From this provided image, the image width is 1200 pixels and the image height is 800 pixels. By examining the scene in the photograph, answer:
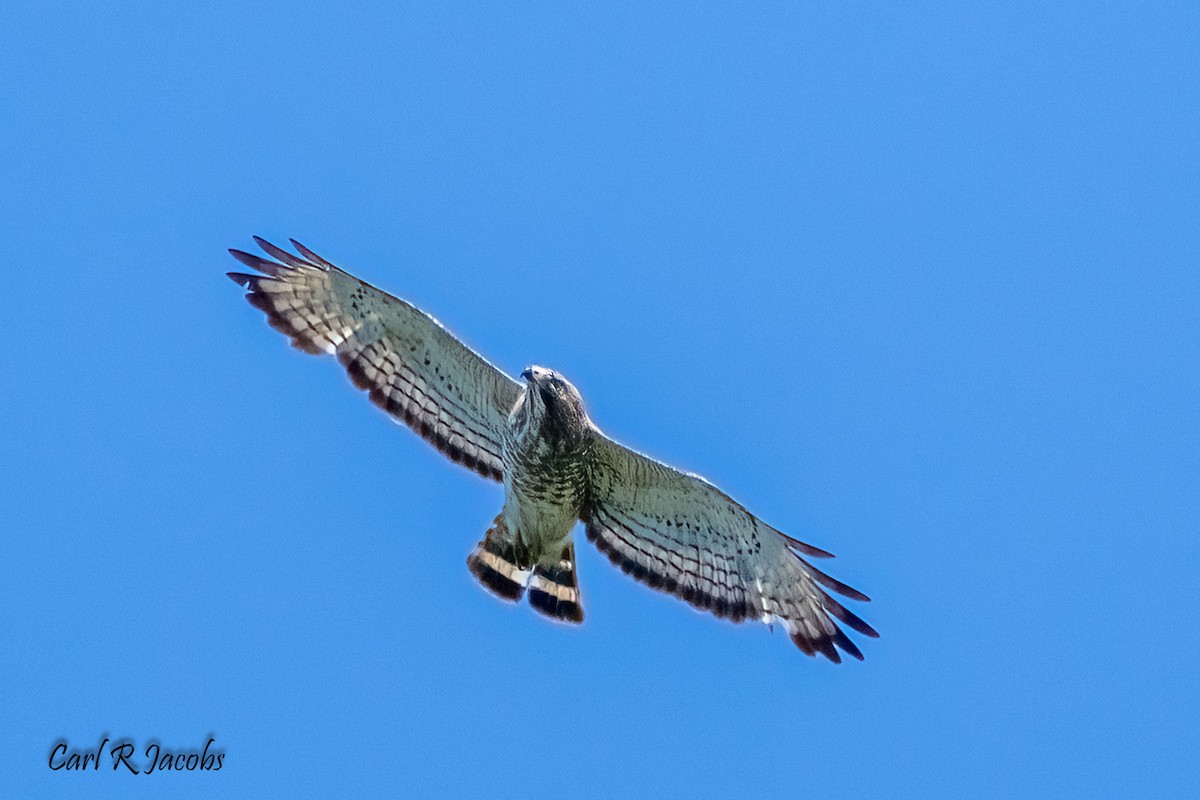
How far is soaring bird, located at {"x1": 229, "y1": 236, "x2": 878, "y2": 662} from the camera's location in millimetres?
13492

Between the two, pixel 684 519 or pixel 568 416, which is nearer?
pixel 568 416

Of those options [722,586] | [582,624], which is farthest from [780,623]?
[582,624]

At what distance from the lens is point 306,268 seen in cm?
1359

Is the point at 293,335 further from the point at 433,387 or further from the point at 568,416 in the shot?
the point at 568,416

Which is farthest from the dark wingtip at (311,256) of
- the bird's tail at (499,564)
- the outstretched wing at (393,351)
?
the bird's tail at (499,564)

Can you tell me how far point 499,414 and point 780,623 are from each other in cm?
245

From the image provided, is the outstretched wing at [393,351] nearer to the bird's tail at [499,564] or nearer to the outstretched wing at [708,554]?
the bird's tail at [499,564]

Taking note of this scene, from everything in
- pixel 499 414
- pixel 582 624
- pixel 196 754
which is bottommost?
pixel 196 754

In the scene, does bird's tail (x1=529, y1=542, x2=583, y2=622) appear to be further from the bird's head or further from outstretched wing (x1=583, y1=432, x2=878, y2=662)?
the bird's head

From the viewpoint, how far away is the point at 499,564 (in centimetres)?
1377

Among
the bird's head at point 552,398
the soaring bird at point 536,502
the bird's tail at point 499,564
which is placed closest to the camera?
the bird's head at point 552,398

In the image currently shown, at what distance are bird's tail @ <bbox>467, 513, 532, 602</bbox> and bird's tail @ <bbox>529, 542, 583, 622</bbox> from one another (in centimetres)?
9

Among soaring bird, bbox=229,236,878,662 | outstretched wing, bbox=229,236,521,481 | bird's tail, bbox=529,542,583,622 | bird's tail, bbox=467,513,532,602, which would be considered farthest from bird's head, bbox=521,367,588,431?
bird's tail, bbox=529,542,583,622

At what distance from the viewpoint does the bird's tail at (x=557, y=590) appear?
45.0 ft
